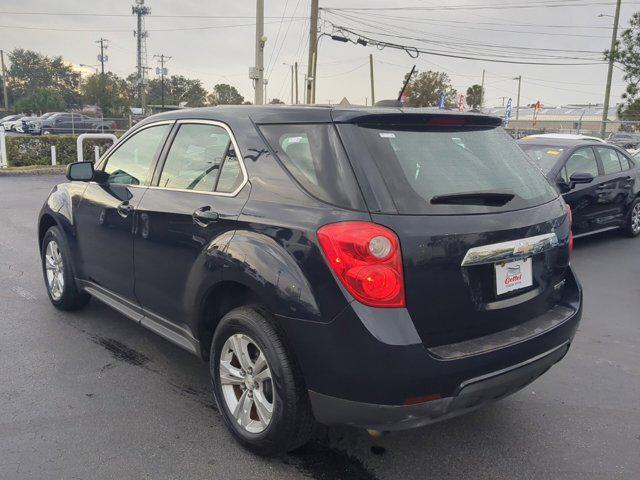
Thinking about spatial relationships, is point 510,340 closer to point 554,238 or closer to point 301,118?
point 554,238

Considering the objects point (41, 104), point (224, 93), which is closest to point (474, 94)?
point (224, 93)

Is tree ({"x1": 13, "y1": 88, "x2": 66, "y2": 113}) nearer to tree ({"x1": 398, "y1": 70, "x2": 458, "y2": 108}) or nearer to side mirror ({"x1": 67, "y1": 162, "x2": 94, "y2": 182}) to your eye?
tree ({"x1": 398, "y1": 70, "x2": 458, "y2": 108})

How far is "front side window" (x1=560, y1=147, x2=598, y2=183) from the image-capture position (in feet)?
25.0

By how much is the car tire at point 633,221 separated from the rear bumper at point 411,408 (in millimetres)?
7461

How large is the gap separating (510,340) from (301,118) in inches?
57.3

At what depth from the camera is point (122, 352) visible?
4.09 meters

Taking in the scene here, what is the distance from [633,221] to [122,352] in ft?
26.7

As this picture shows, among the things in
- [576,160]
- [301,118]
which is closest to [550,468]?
[301,118]

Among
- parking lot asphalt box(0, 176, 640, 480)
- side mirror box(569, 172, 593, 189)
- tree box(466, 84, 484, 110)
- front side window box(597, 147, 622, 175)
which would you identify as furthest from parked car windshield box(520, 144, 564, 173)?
tree box(466, 84, 484, 110)

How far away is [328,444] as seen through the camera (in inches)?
117

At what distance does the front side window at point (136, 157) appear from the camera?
3.71 m

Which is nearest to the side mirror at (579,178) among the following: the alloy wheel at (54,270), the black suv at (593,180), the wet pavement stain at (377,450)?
the black suv at (593,180)

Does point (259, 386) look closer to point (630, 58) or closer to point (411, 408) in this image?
point (411, 408)

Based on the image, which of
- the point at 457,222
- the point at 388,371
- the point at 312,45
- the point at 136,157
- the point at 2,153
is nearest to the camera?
the point at 388,371
